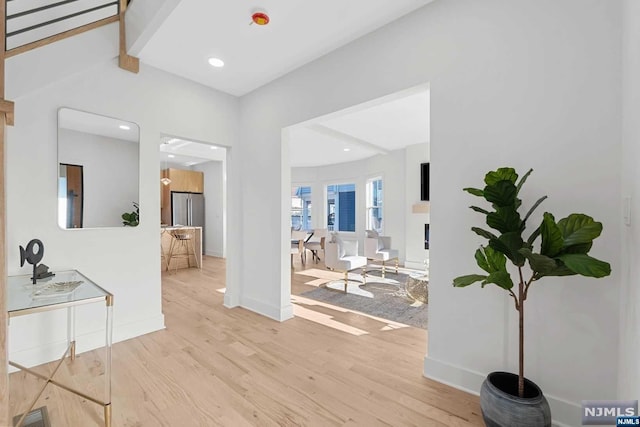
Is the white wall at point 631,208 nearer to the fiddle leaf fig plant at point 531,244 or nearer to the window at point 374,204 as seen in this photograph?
the fiddle leaf fig plant at point 531,244

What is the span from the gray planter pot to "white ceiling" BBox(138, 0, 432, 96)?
2638 mm

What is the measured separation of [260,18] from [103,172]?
207cm

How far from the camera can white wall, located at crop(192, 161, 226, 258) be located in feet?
25.8

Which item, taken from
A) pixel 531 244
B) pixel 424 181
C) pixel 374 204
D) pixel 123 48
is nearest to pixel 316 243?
pixel 374 204

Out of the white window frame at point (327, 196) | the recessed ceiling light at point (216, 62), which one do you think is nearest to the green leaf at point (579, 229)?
the recessed ceiling light at point (216, 62)

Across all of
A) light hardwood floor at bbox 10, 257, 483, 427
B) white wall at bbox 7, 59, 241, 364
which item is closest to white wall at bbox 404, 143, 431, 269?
light hardwood floor at bbox 10, 257, 483, 427

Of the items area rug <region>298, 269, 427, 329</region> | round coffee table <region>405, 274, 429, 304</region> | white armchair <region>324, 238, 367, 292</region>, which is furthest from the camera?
white armchair <region>324, 238, 367, 292</region>

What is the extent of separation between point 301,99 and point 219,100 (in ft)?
4.04

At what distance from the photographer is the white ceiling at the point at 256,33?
215 cm

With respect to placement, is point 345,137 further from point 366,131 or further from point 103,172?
point 103,172

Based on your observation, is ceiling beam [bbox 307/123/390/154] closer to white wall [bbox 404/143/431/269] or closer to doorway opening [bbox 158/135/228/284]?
white wall [bbox 404/143/431/269]

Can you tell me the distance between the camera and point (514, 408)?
Result: 4.56 feet

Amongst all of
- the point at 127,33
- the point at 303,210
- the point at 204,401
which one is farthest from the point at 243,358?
the point at 303,210

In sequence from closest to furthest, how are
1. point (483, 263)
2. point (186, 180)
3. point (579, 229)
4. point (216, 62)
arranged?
1. point (579, 229)
2. point (483, 263)
3. point (216, 62)
4. point (186, 180)
